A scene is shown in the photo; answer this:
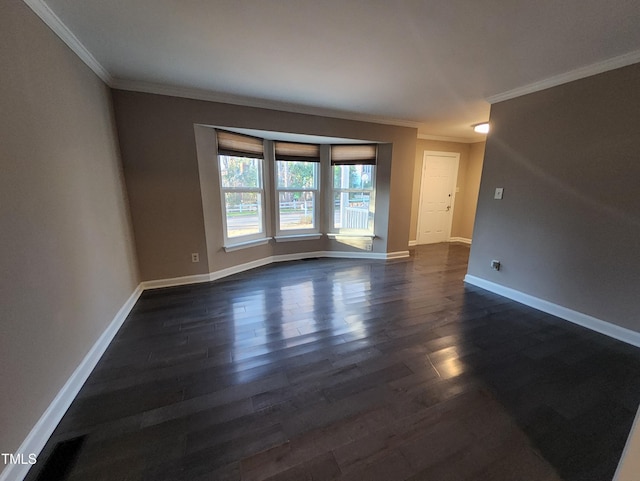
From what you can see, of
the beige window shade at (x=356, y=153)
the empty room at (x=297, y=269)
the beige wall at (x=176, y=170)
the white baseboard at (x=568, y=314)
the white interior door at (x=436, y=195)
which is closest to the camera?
the empty room at (x=297, y=269)

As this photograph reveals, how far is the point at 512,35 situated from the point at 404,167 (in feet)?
8.80

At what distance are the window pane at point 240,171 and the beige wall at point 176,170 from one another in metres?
0.22

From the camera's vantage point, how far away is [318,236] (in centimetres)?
474

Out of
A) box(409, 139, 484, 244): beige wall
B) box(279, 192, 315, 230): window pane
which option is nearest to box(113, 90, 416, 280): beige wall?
box(279, 192, 315, 230): window pane

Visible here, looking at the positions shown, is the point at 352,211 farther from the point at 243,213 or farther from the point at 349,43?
the point at 349,43

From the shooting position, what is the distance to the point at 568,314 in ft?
8.58

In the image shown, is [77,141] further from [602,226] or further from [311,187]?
[602,226]

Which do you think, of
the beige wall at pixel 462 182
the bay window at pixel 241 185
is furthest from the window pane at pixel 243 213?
the beige wall at pixel 462 182

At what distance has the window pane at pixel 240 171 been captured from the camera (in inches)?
143

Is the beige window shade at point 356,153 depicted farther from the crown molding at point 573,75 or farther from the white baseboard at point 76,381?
the white baseboard at point 76,381

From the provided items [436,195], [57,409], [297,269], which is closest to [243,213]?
[297,269]

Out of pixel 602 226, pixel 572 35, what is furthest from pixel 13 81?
Answer: pixel 602 226

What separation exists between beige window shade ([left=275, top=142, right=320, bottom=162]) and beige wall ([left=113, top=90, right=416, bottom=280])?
0.53 meters

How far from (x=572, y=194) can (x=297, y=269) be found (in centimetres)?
342
